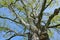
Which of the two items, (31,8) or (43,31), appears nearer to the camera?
(43,31)

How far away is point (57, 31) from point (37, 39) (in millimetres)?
2771

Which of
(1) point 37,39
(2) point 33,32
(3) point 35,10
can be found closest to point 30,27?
(2) point 33,32

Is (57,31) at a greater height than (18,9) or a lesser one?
lesser

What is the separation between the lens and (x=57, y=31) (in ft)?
32.9

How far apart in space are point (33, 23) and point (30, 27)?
1.71ft

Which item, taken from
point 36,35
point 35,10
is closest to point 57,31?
point 35,10

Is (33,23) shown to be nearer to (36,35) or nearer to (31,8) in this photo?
(36,35)

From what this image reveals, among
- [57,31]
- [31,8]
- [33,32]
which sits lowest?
[57,31]

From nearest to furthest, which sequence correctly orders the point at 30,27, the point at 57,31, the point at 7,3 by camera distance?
the point at 30,27, the point at 7,3, the point at 57,31

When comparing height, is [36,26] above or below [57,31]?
above

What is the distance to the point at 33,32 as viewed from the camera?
7.98m

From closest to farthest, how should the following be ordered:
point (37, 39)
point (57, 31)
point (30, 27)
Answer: point (37, 39)
point (30, 27)
point (57, 31)

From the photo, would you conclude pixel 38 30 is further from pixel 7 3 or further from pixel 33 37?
pixel 7 3

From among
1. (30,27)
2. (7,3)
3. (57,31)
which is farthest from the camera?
(57,31)
